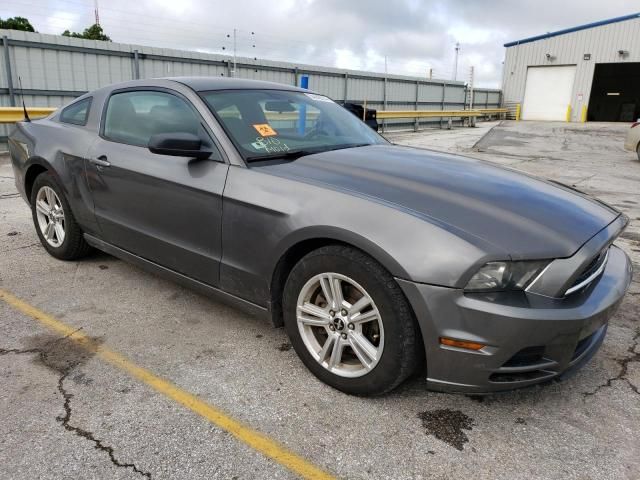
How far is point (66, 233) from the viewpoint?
4.07 metres

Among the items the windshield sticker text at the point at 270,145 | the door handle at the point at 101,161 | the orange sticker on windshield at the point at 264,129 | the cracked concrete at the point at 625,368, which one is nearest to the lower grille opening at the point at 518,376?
the cracked concrete at the point at 625,368

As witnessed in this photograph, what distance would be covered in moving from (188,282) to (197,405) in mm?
906

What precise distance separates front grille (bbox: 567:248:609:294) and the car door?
177cm

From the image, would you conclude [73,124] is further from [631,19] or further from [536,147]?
[631,19]

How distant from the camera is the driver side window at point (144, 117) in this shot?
10.3 ft

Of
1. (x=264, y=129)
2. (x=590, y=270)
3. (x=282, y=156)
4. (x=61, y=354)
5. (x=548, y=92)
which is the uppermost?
(x=548, y=92)

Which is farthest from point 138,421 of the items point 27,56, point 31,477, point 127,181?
point 27,56

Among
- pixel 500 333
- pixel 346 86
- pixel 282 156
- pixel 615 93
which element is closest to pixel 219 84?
pixel 282 156

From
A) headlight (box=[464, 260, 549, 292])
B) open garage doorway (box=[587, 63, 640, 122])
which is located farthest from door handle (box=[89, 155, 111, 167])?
open garage doorway (box=[587, 63, 640, 122])

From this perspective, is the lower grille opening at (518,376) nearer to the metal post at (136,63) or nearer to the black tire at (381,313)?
the black tire at (381,313)

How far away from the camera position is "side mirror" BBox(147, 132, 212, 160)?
2.77 metres

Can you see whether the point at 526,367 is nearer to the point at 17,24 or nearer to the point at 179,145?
the point at 179,145

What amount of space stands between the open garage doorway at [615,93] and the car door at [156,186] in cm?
3644

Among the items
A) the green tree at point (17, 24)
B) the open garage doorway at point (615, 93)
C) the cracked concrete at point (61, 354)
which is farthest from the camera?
the green tree at point (17, 24)
